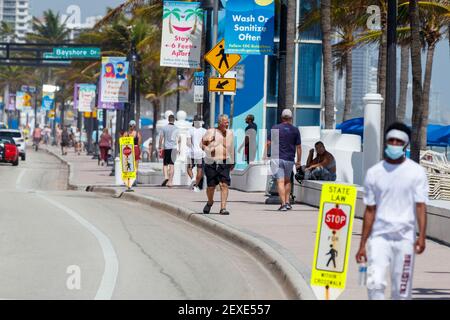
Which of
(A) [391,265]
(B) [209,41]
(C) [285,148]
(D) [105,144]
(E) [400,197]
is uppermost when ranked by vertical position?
(B) [209,41]

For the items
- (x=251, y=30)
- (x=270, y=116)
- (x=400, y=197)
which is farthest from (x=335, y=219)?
(x=270, y=116)

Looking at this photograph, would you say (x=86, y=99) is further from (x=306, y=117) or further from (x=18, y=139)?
(x=306, y=117)

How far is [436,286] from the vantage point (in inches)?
514

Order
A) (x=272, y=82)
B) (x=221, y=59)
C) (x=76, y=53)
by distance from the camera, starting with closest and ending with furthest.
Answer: (x=221, y=59) < (x=272, y=82) < (x=76, y=53)

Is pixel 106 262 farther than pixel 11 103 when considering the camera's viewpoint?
No

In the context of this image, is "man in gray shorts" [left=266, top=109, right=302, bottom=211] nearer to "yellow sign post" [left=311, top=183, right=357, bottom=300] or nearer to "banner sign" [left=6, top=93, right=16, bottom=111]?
"yellow sign post" [left=311, top=183, right=357, bottom=300]

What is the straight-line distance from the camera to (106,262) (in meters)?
15.4

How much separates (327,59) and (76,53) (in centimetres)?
4130

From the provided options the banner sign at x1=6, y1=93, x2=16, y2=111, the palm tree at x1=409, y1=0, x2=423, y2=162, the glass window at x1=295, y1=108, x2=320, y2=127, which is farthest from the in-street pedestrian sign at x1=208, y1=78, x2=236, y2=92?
the banner sign at x1=6, y1=93, x2=16, y2=111

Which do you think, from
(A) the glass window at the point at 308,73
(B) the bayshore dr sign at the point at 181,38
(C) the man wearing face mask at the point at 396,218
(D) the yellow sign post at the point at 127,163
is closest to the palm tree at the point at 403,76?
(A) the glass window at the point at 308,73

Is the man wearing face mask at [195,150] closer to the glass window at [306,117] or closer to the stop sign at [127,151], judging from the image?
the stop sign at [127,151]

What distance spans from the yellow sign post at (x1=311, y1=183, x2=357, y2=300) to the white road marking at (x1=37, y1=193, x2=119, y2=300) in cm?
225

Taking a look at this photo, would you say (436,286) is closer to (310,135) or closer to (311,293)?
(311,293)

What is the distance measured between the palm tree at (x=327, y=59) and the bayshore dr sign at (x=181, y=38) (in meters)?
5.86
